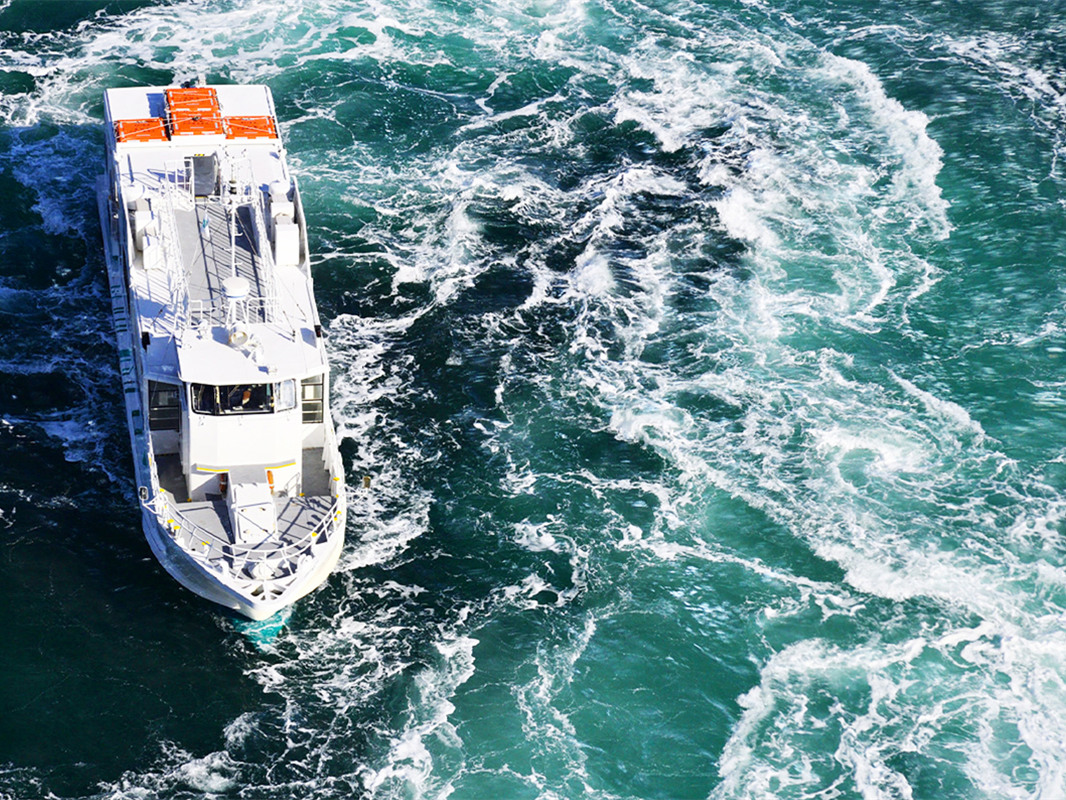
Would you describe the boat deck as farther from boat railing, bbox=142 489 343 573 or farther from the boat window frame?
boat railing, bbox=142 489 343 573

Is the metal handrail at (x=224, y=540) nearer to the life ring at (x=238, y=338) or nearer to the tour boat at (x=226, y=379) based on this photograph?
the tour boat at (x=226, y=379)

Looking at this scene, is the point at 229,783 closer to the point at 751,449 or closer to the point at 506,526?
the point at 506,526

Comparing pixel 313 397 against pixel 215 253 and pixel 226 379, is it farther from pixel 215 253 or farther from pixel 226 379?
pixel 215 253

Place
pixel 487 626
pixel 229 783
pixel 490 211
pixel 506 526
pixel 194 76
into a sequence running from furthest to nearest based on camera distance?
pixel 194 76 < pixel 490 211 < pixel 506 526 < pixel 487 626 < pixel 229 783

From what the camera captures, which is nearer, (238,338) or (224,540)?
(224,540)

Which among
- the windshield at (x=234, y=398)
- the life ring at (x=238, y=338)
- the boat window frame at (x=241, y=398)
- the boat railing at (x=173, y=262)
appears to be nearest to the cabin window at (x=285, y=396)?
the boat window frame at (x=241, y=398)

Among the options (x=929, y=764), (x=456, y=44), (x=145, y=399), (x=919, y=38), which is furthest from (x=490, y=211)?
(x=929, y=764)

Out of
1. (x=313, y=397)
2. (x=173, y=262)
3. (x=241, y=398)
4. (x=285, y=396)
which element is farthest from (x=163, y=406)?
(x=173, y=262)
